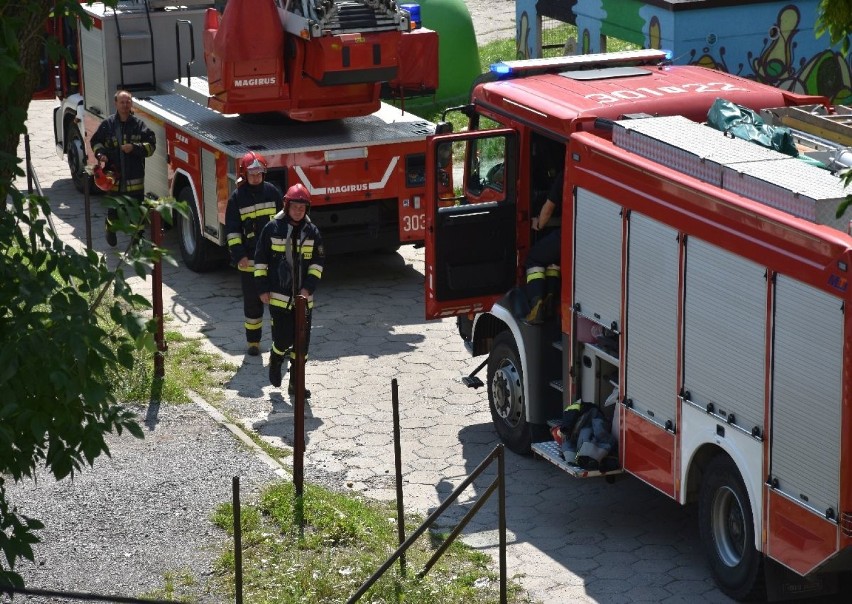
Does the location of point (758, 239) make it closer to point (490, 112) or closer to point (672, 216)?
point (672, 216)

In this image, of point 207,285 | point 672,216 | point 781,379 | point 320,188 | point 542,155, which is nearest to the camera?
point 781,379

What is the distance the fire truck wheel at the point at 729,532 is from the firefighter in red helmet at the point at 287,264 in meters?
4.01

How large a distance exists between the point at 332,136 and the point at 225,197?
121 centimetres

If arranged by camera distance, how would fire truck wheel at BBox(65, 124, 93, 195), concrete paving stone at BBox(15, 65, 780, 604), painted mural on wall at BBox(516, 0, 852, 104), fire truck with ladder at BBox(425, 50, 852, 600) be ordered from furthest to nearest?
fire truck wheel at BBox(65, 124, 93, 195)
painted mural on wall at BBox(516, 0, 852, 104)
concrete paving stone at BBox(15, 65, 780, 604)
fire truck with ladder at BBox(425, 50, 852, 600)

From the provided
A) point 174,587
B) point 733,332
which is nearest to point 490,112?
point 733,332

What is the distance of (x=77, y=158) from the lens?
18281mm

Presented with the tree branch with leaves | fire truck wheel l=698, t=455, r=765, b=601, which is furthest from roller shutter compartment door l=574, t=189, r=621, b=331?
the tree branch with leaves

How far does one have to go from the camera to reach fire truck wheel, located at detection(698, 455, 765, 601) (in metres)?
8.14

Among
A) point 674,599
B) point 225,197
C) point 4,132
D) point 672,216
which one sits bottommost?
point 674,599

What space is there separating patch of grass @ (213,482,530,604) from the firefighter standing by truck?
6.65 m

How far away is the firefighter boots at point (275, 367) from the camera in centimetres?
1179

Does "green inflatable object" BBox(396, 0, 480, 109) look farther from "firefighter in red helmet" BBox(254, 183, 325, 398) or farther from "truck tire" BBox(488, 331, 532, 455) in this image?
"truck tire" BBox(488, 331, 532, 455)

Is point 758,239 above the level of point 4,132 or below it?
below

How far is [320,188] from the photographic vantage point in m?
14.0
